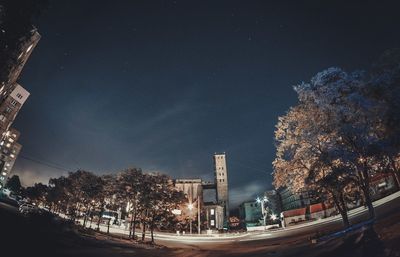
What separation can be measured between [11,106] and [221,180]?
401 ft

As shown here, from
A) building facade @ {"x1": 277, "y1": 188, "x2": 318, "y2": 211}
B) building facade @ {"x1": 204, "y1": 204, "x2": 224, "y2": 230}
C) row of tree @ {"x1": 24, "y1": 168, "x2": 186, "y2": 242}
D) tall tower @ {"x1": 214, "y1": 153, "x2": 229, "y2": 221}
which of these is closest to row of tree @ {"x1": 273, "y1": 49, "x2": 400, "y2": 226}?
row of tree @ {"x1": 24, "y1": 168, "x2": 186, "y2": 242}

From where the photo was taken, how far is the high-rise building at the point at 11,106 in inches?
3421

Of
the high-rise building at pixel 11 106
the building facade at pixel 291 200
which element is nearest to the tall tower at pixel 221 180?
the building facade at pixel 291 200

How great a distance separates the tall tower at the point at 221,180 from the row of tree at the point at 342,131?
437 feet

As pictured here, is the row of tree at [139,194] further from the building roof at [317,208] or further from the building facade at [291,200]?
the building facade at [291,200]

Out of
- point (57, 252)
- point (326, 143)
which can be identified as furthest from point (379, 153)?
point (57, 252)

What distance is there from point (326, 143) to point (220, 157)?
156831 mm

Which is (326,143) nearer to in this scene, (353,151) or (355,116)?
(353,151)

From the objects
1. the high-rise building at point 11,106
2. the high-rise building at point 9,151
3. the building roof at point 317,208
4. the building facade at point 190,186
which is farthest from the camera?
the building facade at point 190,186

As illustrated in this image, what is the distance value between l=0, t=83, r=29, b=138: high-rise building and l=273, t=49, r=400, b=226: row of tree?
8999 centimetres

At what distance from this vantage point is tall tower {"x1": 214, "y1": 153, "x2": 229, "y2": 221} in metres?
163

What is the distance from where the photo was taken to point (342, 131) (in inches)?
955

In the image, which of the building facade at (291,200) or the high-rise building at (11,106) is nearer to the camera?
the high-rise building at (11,106)

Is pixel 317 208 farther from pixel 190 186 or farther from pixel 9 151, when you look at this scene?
pixel 9 151
